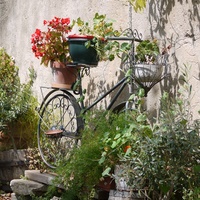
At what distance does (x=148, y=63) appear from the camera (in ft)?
15.3

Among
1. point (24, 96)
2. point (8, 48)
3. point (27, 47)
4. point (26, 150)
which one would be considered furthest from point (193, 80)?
point (8, 48)

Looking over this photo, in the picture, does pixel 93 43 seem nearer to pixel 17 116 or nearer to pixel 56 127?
pixel 56 127

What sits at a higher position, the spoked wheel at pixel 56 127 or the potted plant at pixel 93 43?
the potted plant at pixel 93 43

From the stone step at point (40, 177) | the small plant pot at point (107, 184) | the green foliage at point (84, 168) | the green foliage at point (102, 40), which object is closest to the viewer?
the small plant pot at point (107, 184)

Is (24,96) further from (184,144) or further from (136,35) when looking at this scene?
(184,144)

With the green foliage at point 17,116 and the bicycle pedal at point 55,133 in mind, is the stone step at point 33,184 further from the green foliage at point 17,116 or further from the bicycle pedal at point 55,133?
the green foliage at point 17,116

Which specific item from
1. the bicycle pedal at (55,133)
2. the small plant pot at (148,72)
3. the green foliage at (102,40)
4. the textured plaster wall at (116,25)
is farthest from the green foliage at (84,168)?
the bicycle pedal at (55,133)

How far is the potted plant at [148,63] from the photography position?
4.63 meters

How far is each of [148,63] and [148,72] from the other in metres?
0.09

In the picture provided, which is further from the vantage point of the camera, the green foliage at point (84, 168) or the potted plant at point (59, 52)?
the potted plant at point (59, 52)

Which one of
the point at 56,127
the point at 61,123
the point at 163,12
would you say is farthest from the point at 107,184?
the point at 61,123

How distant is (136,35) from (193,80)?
3.25 feet

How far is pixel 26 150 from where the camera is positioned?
653 cm

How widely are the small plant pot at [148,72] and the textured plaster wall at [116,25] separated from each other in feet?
0.66
